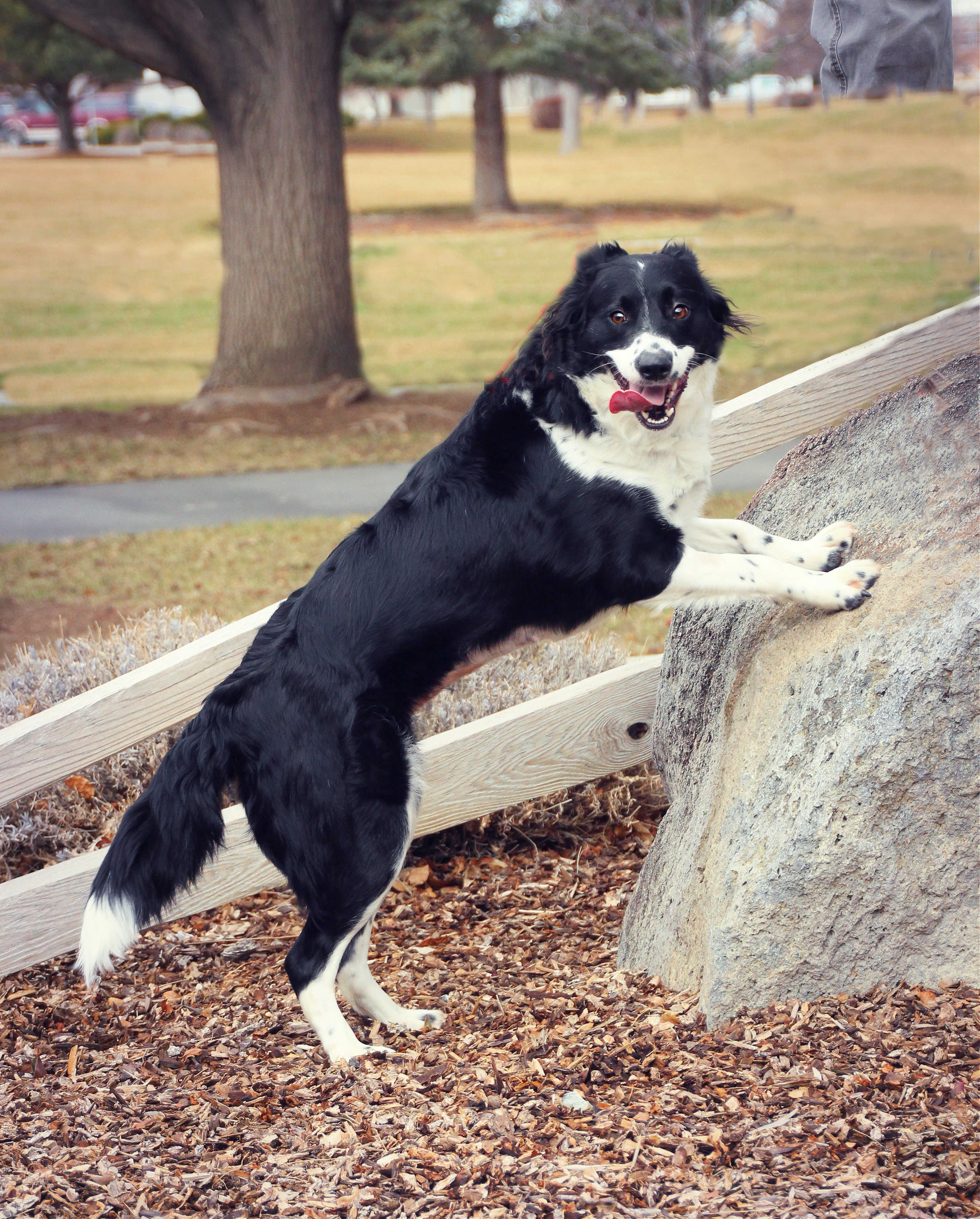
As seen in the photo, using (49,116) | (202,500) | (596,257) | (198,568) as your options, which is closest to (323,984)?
(596,257)

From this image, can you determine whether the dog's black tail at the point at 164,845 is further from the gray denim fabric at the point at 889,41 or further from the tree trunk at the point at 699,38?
the tree trunk at the point at 699,38

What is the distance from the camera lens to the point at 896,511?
2986 millimetres

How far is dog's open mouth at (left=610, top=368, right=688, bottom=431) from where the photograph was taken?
9.21ft

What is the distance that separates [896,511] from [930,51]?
3.84 ft

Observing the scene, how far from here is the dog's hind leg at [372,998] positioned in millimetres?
3098


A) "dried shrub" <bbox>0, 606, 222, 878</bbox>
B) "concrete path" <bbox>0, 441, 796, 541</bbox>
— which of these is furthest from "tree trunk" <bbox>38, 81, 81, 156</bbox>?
"dried shrub" <bbox>0, 606, 222, 878</bbox>

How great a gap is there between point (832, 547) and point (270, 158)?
9685 millimetres

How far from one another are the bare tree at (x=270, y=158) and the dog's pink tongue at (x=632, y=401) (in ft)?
29.9

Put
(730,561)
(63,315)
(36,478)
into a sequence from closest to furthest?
(730,561)
(36,478)
(63,315)

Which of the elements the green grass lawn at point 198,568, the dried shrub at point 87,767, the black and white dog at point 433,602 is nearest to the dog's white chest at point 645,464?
the black and white dog at point 433,602

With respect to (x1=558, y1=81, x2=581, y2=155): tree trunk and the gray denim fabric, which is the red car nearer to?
(x1=558, y1=81, x2=581, y2=155): tree trunk

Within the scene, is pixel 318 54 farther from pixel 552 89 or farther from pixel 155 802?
pixel 552 89

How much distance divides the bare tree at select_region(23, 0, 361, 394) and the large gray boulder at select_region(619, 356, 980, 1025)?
9393 mm

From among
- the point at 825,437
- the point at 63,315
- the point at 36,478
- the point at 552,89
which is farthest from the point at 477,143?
the point at 825,437
